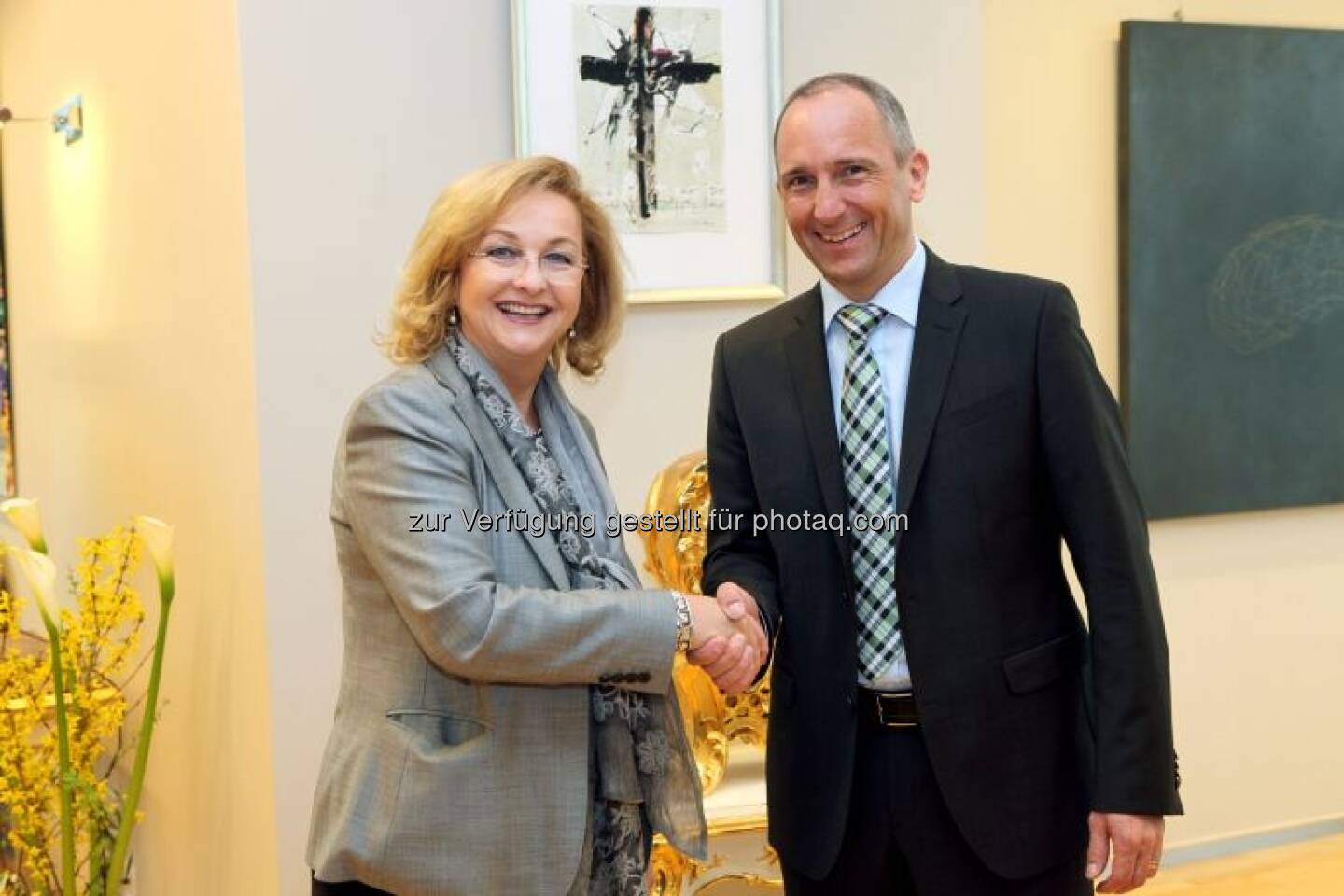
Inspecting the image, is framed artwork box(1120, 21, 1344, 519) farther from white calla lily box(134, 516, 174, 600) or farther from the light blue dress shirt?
white calla lily box(134, 516, 174, 600)

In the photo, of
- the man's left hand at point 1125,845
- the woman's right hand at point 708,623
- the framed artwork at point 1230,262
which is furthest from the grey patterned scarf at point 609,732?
the framed artwork at point 1230,262

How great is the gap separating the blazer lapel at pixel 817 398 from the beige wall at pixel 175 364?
109cm

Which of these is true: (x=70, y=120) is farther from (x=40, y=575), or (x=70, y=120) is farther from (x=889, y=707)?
(x=889, y=707)

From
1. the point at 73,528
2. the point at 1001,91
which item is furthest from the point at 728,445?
the point at 73,528

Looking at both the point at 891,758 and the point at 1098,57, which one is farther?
the point at 1098,57

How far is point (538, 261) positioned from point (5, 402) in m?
3.92

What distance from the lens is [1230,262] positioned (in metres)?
3.87

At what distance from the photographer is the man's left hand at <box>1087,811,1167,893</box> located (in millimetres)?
1737

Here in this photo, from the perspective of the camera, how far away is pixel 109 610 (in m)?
2.74

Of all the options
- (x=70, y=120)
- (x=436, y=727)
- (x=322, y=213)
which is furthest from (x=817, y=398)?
(x=70, y=120)

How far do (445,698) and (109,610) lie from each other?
135cm

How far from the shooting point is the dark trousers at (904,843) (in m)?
1.79

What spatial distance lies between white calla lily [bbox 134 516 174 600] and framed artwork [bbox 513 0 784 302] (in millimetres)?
1001

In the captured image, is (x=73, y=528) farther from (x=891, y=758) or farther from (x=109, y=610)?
(x=891, y=758)
